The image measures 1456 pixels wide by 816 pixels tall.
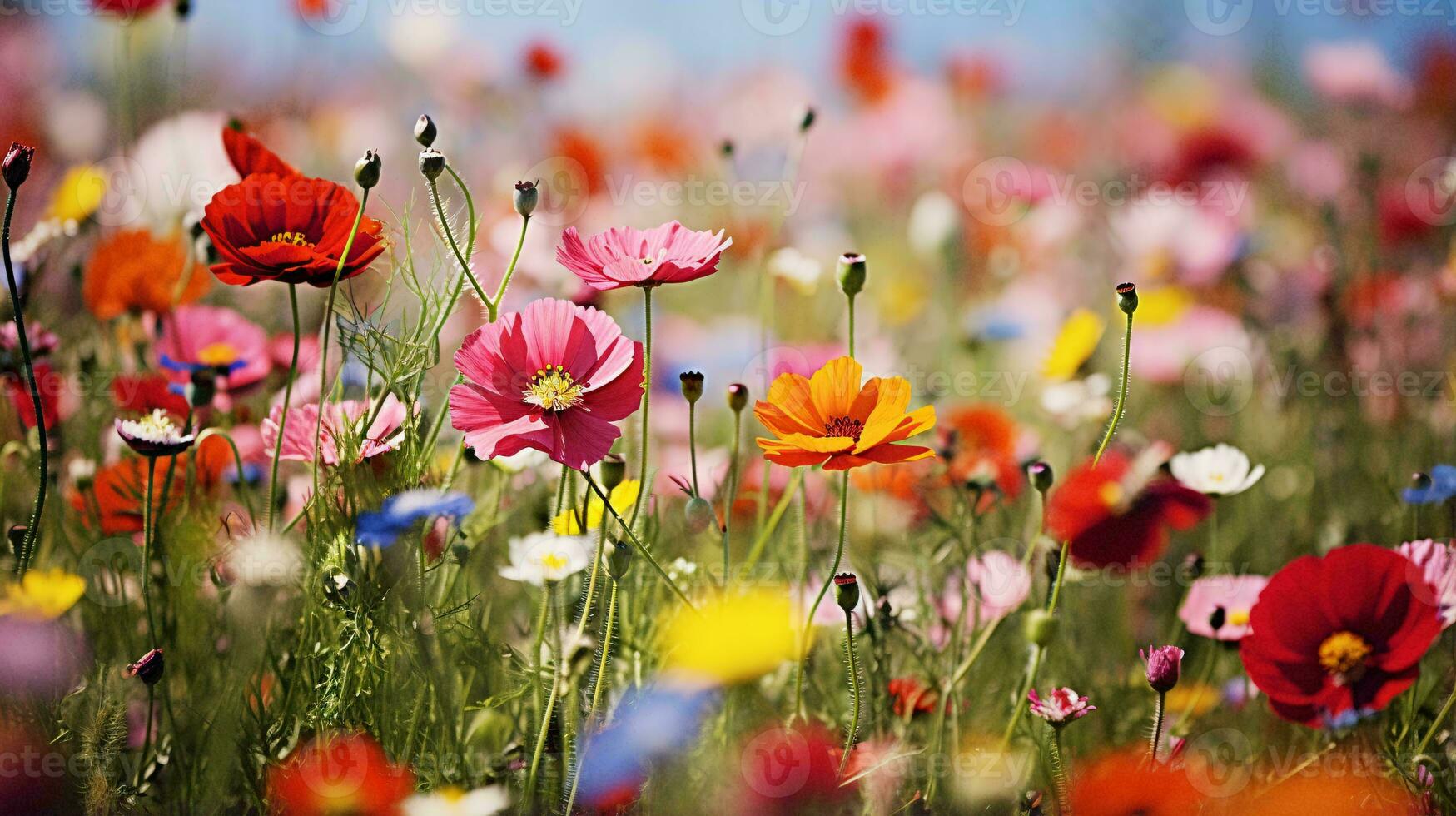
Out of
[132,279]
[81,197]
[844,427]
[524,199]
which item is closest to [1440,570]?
[844,427]

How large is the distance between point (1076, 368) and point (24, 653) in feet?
3.34

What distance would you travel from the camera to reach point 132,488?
91cm

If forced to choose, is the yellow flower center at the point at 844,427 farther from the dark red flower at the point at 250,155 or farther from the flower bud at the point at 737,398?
the dark red flower at the point at 250,155

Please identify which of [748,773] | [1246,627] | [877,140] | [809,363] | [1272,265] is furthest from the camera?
[877,140]

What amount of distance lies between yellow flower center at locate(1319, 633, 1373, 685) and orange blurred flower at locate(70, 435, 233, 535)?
80 centimetres

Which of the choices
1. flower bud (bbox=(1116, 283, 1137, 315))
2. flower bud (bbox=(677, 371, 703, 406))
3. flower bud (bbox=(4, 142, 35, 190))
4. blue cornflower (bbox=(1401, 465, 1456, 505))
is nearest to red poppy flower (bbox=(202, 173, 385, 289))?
flower bud (bbox=(4, 142, 35, 190))

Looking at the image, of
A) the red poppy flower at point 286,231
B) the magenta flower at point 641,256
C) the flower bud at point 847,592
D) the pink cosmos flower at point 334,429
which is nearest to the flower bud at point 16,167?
the red poppy flower at point 286,231

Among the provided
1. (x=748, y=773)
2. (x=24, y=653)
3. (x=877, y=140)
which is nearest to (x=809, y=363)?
(x=748, y=773)

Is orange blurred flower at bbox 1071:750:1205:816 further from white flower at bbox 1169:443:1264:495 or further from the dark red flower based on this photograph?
the dark red flower

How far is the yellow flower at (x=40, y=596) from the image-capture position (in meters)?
0.79

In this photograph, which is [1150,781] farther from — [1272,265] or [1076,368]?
[1272,265]

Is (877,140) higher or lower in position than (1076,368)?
higher

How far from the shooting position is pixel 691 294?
228cm

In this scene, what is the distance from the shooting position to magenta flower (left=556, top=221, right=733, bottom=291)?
694mm
